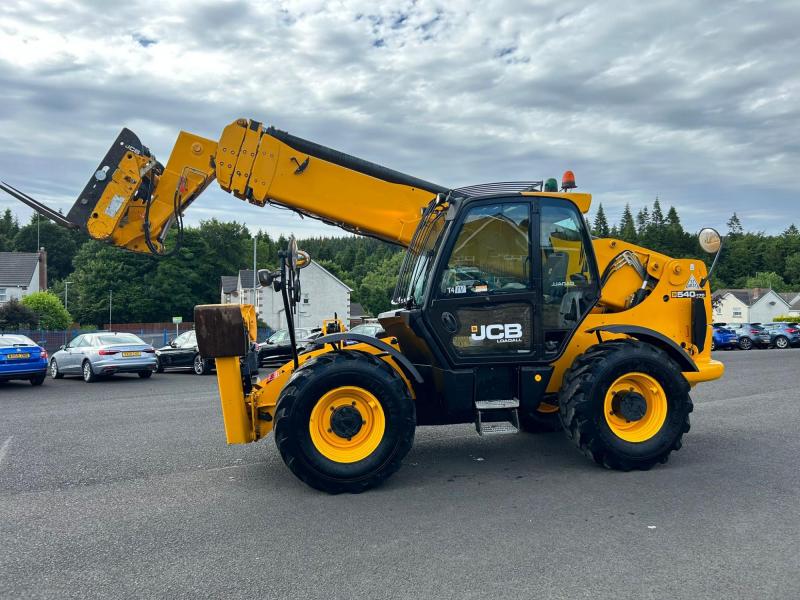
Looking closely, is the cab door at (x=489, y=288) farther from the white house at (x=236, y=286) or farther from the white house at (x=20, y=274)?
the white house at (x=20, y=274)

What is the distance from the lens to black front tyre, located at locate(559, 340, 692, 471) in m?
6.02

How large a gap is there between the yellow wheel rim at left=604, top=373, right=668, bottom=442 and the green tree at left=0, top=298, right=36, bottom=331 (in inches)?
1634

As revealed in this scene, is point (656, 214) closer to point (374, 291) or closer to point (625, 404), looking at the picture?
point (374, 291)

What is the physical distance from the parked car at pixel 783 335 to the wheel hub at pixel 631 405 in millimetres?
35738

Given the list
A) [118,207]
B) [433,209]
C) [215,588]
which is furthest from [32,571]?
[433,209]

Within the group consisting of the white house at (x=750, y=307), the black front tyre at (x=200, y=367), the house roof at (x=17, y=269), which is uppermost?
the house roof at (x=17, y=269)

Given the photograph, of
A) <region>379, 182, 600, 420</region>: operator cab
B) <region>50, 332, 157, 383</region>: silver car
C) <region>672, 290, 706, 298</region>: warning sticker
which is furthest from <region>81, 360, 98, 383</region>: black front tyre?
<region>672, 290, 706, 298</region>: warning sticker

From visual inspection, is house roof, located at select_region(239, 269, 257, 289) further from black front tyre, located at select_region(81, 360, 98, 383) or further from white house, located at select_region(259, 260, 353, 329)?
black front tyre, located at select_region(81, 360, 98, 383)

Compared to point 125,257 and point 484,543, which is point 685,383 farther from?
point 125,257

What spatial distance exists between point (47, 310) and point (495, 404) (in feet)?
148

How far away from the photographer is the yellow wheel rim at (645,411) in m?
6.25

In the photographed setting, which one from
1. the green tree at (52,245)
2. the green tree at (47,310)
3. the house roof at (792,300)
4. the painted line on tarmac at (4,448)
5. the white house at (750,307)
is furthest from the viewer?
the green tree at (52,245)

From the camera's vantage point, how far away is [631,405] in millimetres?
6215

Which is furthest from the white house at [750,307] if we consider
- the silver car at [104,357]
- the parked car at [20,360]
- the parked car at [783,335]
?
the parked car at [20,360]
